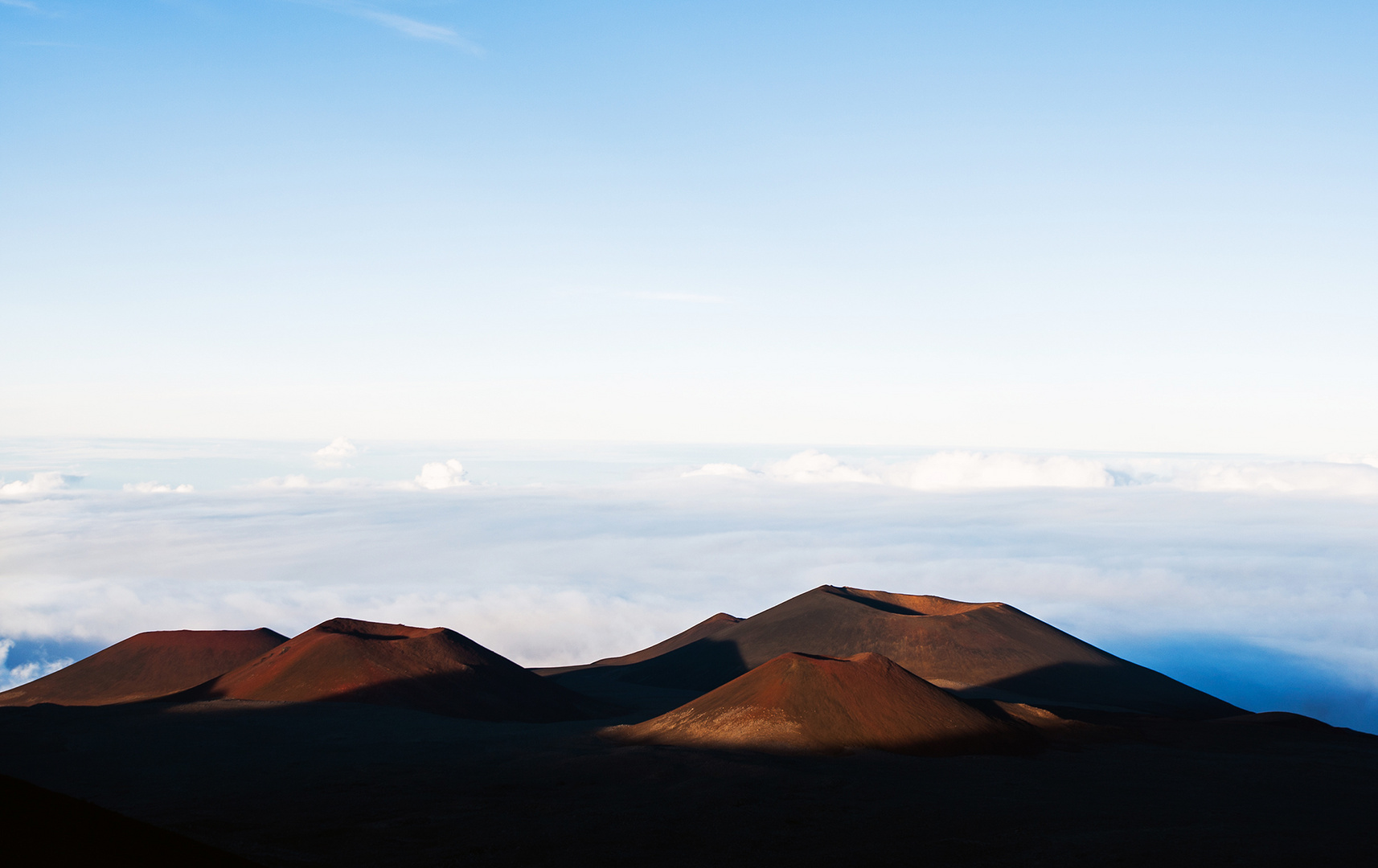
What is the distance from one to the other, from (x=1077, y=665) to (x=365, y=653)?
52243mm

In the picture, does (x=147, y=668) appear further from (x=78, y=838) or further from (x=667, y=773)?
(x=78, y=838)

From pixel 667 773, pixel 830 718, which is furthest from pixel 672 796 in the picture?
pixel 830 718

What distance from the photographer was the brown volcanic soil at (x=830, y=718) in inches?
1499

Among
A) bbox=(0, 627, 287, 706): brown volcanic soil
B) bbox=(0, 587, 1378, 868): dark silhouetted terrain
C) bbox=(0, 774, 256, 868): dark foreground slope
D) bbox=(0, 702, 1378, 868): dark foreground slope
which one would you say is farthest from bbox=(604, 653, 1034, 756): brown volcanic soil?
bbox=(0, 627, 287, 706): brown volcanic soil

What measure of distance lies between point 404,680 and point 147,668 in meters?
26.3

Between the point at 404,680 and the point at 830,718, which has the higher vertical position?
the point at 830,718

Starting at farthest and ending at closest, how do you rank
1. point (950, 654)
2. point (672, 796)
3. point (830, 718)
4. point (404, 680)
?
point (950, 654)
point (404, 680)
point (830, 718)
point (672, 796)

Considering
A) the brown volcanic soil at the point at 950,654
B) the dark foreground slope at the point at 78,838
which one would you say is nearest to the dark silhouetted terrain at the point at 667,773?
the dark foreground slope at the point at 78,838

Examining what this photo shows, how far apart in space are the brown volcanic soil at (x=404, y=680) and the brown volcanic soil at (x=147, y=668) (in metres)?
10.3

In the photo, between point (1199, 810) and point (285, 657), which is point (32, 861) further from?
point (285, 657)

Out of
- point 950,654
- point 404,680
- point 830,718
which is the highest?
point 950,654

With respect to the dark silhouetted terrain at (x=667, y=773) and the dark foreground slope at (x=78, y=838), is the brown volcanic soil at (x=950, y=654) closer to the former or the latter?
the dark silhouetted terrain at (x=667, y=773)

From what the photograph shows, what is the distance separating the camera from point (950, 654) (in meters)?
73.3

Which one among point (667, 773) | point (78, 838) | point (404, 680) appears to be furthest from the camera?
point (404, 680)
